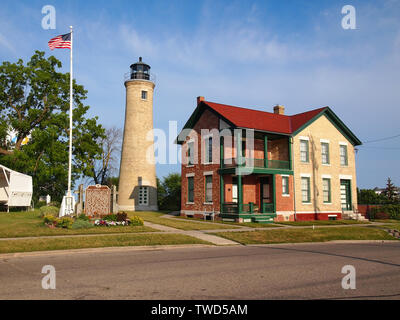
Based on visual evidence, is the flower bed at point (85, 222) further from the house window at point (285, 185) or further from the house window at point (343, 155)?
the house window at point (343, 155)

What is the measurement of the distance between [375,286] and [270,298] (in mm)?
2609

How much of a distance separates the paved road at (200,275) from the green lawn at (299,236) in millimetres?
3942

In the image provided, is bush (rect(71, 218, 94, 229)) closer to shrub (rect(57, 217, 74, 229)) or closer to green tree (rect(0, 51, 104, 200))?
shrub (rect(57, 217, 74, 229))

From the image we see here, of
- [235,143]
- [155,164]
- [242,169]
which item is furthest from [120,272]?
[155,164]

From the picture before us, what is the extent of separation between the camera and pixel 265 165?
25.5 metres

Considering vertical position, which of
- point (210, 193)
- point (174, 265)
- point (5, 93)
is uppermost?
point (5, 93)

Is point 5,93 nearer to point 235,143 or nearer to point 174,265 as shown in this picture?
point 235,143

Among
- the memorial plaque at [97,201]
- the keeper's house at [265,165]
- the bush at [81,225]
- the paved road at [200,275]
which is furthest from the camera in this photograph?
the keeper's house at [265,165]

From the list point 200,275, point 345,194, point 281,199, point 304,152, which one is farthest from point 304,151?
point 200,275

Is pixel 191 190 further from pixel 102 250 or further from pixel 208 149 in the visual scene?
pixel 102 250

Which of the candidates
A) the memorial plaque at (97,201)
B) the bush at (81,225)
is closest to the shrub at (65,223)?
the bush at (81,225)

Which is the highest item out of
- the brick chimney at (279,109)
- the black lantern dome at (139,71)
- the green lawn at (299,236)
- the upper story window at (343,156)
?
the black lantern dome at (139,71)

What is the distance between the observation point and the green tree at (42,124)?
32.8 meters
